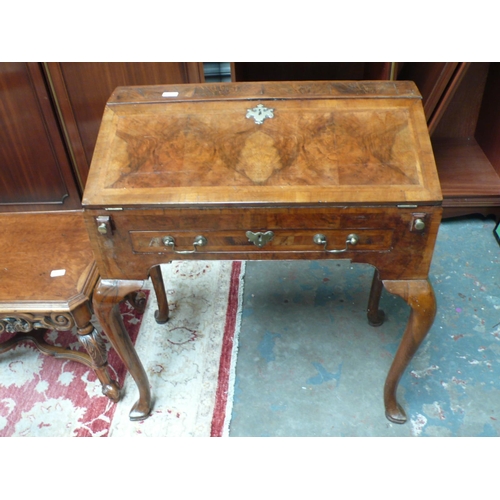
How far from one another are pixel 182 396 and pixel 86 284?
602mm

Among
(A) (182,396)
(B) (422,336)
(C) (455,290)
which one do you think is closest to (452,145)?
(C) (455,290)

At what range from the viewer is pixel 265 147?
142 centimetres

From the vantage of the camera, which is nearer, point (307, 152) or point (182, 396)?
point (307, 152)

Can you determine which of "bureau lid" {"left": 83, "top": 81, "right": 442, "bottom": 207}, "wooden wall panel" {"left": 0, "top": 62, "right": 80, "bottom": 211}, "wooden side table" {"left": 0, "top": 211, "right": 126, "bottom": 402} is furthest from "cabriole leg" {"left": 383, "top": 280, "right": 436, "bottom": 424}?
"wooden wall panel" {"left": 0, "top": 62, "right": 80, "bottom": 211}

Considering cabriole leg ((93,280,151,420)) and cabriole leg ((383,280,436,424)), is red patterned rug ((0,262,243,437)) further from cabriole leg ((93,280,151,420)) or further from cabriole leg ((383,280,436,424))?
cabriole leg ((383,280,436,424))

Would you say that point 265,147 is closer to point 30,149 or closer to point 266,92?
point 266,92

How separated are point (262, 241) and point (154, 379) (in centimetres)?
93

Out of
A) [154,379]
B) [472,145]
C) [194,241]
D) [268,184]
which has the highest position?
[268,184]

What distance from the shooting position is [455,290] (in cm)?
229

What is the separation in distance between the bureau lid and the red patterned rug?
94 centimetres

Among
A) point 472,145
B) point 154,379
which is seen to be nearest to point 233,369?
point 154,379

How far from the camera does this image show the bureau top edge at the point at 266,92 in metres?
1.53
